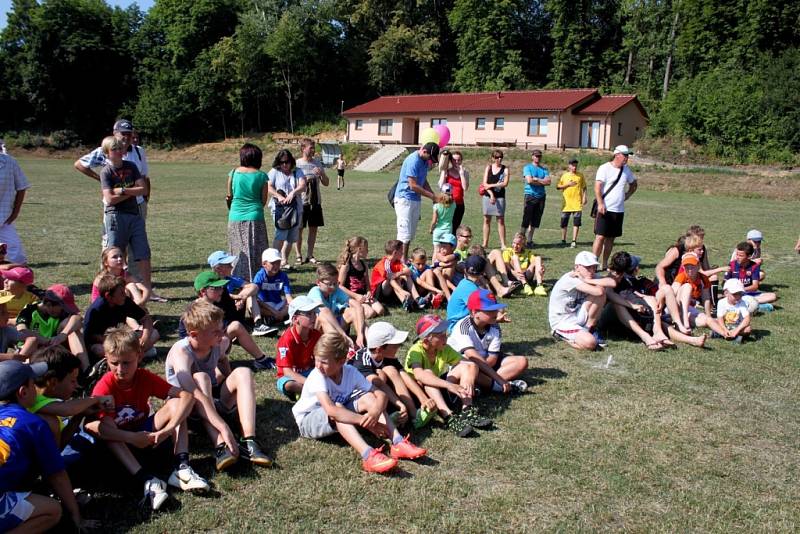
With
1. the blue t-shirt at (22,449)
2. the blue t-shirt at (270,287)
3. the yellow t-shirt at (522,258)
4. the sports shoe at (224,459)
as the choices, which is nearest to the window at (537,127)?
the yellow t-shirt at (522,258)

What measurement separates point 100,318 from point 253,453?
2.31m

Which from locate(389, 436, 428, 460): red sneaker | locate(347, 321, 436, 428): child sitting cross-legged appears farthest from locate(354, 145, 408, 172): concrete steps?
locate(389, 436, 428, 460): red sneaker

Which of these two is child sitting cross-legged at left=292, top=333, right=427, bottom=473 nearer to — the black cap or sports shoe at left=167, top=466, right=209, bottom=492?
sports shoe at left=167, top=466, right=209, bottom=492

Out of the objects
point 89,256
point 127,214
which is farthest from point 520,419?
point 89,256

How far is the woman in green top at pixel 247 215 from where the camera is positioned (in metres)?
7.86

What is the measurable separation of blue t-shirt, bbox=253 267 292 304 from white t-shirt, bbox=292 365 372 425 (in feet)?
9.71

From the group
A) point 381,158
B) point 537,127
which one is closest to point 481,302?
point 381,158

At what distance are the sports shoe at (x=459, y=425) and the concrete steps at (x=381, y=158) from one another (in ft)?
136

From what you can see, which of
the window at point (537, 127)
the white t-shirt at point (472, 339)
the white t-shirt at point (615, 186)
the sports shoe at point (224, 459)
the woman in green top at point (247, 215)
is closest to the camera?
the sports shoe at point (224, 459)

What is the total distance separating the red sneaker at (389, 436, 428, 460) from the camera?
430cm

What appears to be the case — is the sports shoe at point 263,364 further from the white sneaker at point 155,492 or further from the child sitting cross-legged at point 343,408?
the white sneaker at point 155,492

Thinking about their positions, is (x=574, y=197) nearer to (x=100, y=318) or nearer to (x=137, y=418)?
(x=100, y=318)

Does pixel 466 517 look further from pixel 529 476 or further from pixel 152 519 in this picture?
pixel 152 519

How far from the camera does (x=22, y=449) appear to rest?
124 inches
